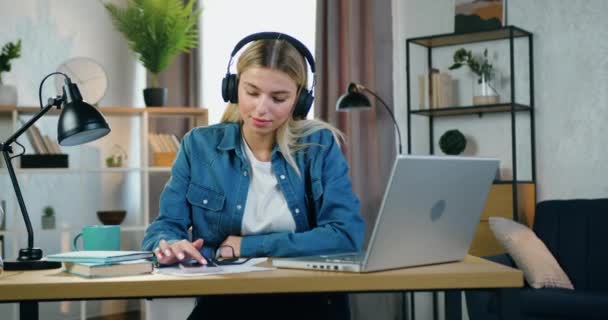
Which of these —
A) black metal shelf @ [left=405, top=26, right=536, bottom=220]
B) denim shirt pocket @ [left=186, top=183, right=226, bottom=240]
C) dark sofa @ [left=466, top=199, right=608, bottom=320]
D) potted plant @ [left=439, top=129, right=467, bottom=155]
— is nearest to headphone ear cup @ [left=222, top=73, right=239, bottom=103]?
denim shirt pocket @ [left=186, top=183, right=226, bottom=240]

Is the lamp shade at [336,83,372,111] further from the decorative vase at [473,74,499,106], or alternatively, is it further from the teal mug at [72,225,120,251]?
the teal mug at [72,225,120,251]

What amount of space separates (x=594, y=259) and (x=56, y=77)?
124 inches

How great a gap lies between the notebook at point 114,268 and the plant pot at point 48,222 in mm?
3199

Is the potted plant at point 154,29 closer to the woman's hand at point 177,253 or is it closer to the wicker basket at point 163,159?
the wicker basket at point 163,159

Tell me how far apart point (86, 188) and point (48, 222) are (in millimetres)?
517

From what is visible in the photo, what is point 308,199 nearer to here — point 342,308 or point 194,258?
point 342,308

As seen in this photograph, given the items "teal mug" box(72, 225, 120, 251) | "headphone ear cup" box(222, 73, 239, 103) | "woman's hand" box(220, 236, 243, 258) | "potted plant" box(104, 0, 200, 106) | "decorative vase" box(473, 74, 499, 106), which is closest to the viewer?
"woman's hand" box(220, 236, 243, 258)

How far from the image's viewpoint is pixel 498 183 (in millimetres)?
4023

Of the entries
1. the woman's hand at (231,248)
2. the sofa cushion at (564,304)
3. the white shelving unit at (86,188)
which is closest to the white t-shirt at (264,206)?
the woman's hand at (231,248)

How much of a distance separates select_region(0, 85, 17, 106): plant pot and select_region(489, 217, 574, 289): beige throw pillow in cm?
269

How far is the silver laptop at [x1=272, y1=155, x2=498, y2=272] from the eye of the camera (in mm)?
1378

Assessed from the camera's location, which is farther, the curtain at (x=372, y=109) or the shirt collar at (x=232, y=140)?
the curtain at (x=372, y=109)

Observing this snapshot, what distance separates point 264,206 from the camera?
1.96 m

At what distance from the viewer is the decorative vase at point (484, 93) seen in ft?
13.5
